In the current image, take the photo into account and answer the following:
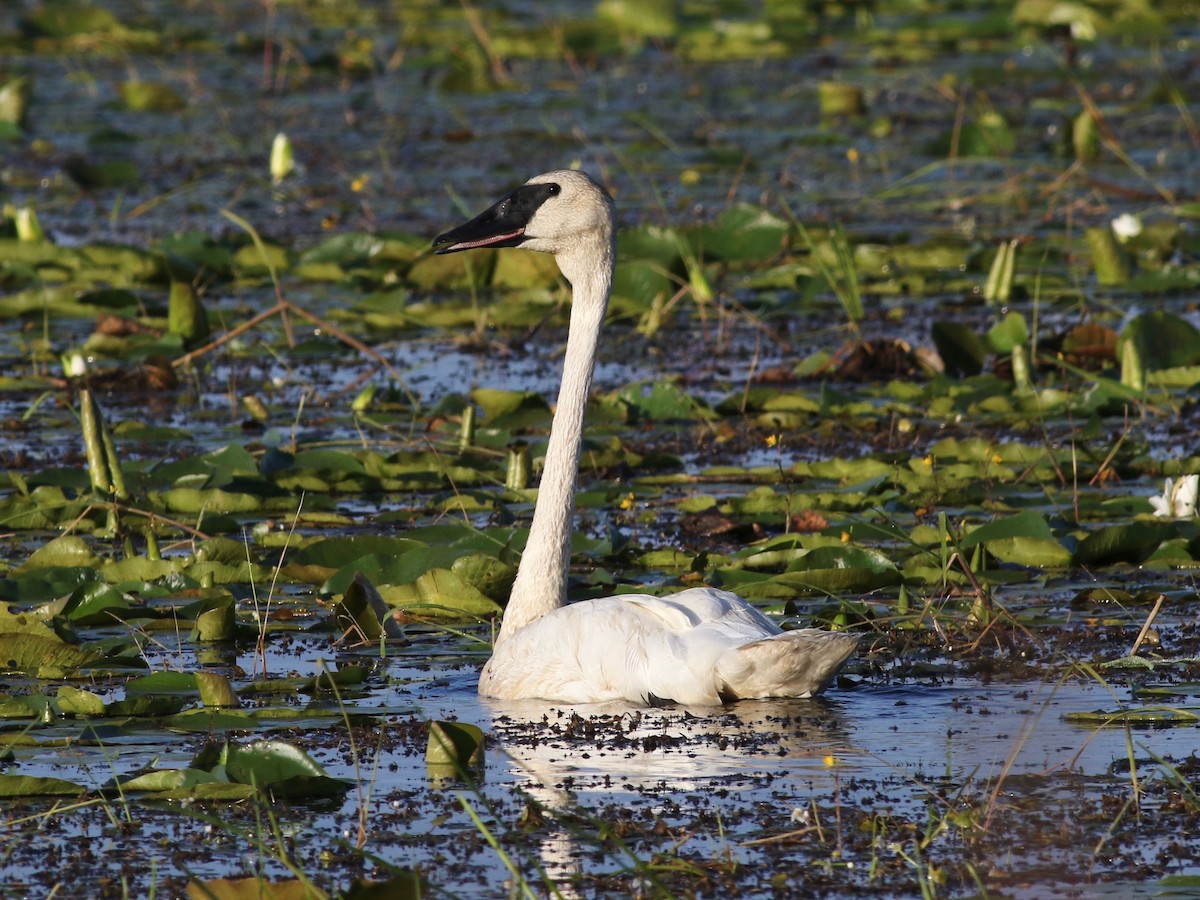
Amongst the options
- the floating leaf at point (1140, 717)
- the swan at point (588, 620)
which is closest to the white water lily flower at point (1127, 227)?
the swan at point (588, 620)

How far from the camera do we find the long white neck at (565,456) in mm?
6312

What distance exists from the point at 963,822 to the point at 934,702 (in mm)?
1235

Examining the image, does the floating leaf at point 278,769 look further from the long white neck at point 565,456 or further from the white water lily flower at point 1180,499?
the white water lily flower at point 1180,499

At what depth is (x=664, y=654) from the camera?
5.69 metres

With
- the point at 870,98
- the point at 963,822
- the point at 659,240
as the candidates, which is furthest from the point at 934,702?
the point at 870,98

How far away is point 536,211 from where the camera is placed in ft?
22.1

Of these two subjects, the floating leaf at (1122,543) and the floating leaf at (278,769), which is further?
the floating leaf at (1122,543)

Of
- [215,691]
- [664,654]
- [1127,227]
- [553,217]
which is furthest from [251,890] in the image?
[1127,227]

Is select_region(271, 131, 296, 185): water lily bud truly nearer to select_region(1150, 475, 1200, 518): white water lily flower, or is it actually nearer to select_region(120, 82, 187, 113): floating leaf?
select_region(120, 82, 187, 113): floating leaf

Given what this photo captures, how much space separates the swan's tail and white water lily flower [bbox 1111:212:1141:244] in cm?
732

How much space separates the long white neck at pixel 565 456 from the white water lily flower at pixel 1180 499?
2.21 m

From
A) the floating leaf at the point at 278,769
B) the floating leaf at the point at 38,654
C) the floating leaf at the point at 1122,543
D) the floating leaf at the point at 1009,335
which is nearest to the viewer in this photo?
the floating leaf at the point at 278,769

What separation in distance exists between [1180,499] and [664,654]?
260cm

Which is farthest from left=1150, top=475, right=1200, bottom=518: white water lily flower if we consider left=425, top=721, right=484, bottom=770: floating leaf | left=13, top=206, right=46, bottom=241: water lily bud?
left=13, top=206, right=46, bottom=241: water lily bud
